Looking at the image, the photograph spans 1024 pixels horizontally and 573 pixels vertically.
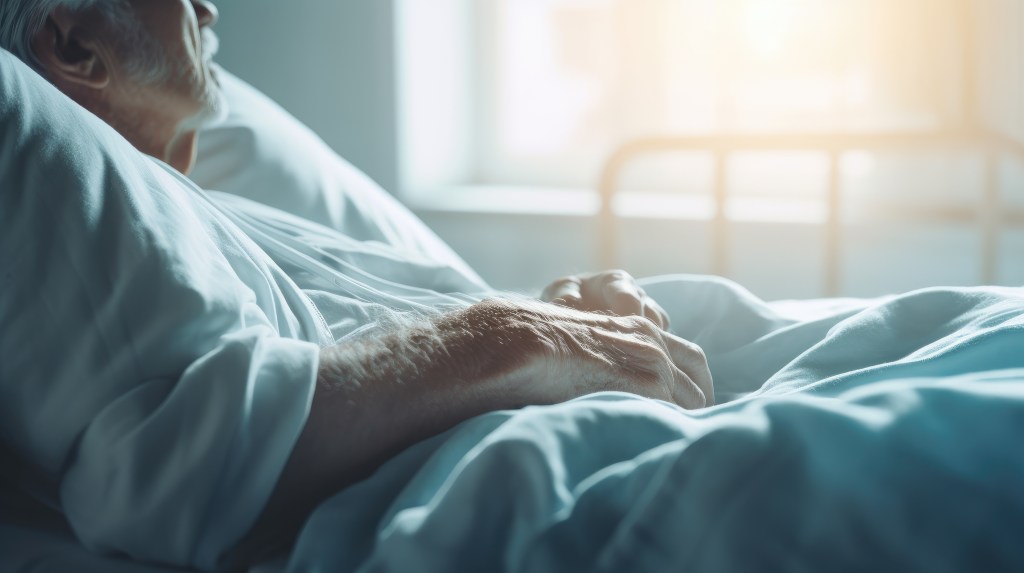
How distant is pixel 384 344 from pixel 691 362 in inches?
10.7

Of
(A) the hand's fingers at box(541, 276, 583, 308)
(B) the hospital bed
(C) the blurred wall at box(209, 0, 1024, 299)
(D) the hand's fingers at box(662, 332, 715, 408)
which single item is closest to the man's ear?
(B) the hospital bed

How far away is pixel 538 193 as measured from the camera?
209 cm

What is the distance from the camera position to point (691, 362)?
0.73m

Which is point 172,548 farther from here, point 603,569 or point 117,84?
point 117,84

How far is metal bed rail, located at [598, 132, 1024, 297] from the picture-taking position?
1.28 metres

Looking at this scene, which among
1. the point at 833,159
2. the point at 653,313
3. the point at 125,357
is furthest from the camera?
the point at 833,159

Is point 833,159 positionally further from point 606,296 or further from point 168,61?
point 168,61

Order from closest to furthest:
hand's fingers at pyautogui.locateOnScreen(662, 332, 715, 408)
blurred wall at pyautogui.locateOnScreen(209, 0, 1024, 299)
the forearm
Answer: the forearm
hand's fingers at pyautogui.locateOnScreen(662, 332, 715, 408)
blurred wall at pyautogui.locateOnScreen(209, 0, 1024, 299)

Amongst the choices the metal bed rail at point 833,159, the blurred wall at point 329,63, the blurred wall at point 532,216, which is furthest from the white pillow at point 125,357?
the blurred wall at point 329,63

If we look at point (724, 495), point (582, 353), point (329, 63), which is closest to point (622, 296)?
point (582, 353)

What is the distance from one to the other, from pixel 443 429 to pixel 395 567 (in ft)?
0.45

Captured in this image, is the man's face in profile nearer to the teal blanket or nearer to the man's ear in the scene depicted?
the man's ear

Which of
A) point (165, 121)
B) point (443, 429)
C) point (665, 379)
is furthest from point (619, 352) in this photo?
point (165, 121)

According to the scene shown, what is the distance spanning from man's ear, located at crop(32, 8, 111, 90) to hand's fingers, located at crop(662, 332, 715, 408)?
23.8 inches
